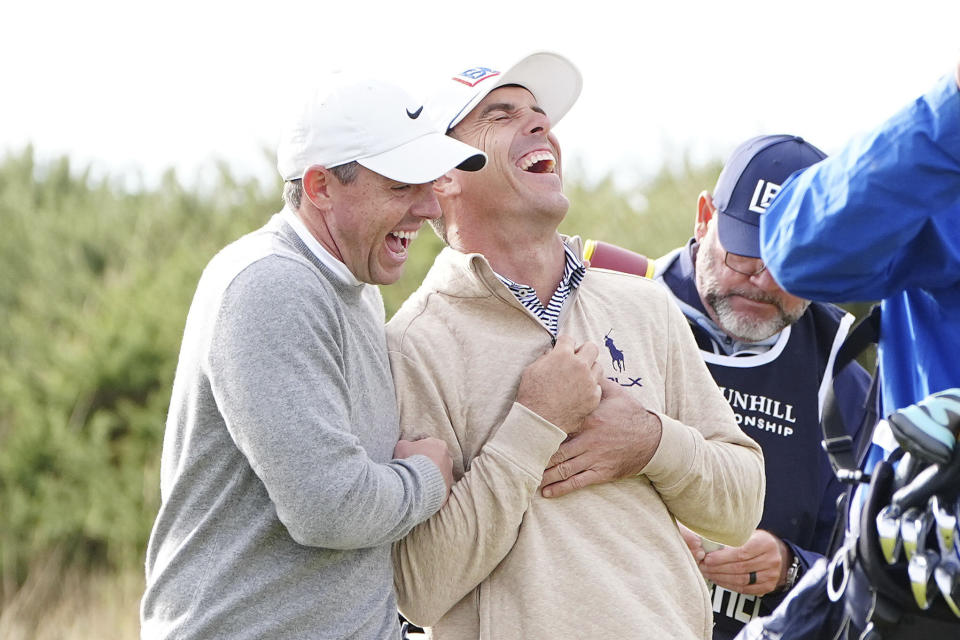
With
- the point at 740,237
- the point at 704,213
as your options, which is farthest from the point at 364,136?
the point at 704,213

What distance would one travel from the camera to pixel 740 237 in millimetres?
3578

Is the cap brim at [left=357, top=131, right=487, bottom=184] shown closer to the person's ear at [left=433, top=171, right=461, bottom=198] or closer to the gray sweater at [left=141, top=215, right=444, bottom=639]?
the gray sweater at [left=141, top=215, right=444, bottom=639]

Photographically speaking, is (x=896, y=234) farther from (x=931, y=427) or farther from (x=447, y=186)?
(x=447, y=186)

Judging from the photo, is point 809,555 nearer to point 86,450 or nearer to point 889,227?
point 889,227

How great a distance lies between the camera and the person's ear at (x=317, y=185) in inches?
96.6

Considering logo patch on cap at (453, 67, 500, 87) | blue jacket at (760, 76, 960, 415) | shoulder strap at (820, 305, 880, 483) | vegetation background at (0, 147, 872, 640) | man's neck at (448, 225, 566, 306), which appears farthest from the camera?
vegetation background at (0, 147, 872, 640)

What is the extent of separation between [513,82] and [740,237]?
3.16ft

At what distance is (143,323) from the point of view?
7242mm

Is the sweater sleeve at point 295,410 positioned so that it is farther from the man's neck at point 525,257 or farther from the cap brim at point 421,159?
the man's neck at point 525,257

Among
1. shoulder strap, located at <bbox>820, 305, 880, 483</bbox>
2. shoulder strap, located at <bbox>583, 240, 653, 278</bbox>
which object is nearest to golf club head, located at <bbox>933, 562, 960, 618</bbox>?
shoulder strap, located at <bbox>820, 305, 880, 483</bbox>

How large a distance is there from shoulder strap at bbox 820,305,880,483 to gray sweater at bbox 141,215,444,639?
2.91 ft

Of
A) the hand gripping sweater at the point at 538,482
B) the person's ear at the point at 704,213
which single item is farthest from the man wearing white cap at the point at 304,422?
the person's ear at the point at 704,213

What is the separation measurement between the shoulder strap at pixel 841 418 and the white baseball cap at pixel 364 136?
0.94 meters

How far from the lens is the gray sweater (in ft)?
7.13
